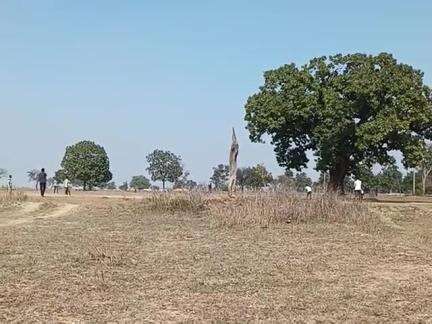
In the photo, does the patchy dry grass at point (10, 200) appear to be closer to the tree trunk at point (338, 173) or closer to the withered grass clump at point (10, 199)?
the withered grass clump at point (10, 199)

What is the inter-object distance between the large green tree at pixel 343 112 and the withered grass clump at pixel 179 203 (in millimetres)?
13151

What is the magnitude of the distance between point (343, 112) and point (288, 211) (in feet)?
53.6

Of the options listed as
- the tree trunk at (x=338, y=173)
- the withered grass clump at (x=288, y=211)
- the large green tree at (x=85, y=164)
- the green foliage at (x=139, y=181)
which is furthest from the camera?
the green foliage at (x=139, y=181)

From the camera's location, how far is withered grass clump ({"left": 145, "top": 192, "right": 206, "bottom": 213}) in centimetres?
1900

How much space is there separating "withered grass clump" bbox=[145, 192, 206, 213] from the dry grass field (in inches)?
91.7

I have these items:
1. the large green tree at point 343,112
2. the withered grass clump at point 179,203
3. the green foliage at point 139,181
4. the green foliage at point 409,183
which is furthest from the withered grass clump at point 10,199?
the green foliage at point 139,181

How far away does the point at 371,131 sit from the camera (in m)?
29.5

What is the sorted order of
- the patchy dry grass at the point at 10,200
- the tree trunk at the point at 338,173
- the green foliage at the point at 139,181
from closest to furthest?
the patchy dry grass at the point at 10,200 < the tree trunk at the point at 338,173 < the green foliage at the point at 139,181

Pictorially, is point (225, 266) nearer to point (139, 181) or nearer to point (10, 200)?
point (10, 200)

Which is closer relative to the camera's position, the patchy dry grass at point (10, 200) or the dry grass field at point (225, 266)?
the dry grass field at point (225, 266)

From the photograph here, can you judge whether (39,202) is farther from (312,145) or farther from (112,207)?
(312,145)

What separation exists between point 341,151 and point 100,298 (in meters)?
27.1

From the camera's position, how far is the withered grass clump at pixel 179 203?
19000mm

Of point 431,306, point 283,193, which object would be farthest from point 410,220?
point 431,306
